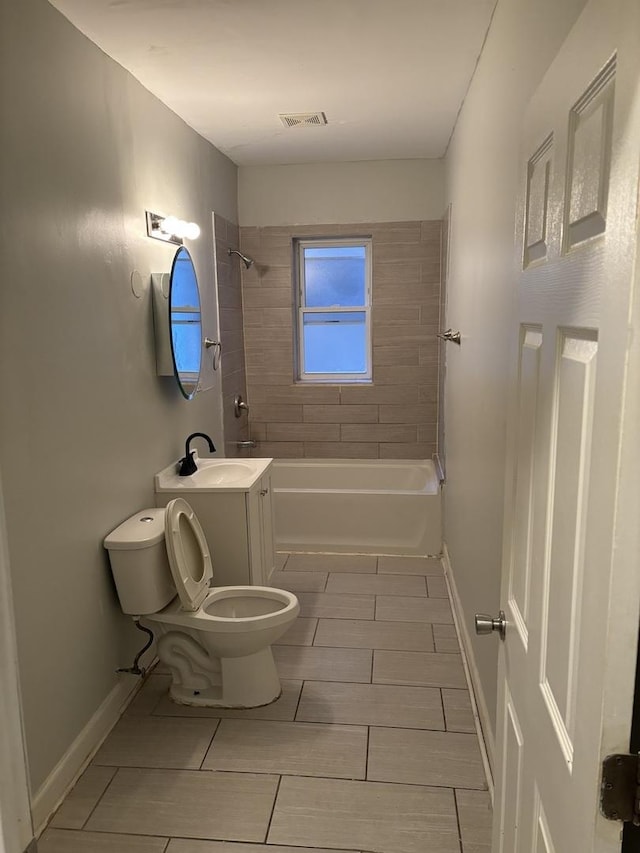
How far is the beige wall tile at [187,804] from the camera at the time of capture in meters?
2.05

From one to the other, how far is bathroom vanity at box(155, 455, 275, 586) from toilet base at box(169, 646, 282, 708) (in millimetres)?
484

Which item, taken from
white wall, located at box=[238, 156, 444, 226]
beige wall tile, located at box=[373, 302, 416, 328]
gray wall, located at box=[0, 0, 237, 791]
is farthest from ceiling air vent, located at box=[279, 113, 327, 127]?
beige wall tile, located at box=[373, 302, 416, 328]

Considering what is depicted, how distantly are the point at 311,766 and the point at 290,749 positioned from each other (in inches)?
4.8

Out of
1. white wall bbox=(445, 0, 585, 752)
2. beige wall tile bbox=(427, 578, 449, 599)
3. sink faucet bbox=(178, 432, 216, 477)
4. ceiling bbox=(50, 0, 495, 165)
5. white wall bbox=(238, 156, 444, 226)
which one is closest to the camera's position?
white wall bbox=(445, 0, 585, 752)

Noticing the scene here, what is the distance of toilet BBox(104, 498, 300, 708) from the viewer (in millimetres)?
2541

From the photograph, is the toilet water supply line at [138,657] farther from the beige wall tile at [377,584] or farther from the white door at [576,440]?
the white door at [576,440]

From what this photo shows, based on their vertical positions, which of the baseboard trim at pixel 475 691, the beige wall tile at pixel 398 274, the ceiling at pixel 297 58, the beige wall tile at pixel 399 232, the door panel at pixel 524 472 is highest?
the ceiling at pixel 297 58

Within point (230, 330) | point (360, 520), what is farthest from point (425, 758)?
point (230, 330)

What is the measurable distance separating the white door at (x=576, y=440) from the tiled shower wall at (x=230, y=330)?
124 inches

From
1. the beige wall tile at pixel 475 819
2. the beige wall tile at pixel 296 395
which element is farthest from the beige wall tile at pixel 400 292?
the beige wall tile at pixel 475 819

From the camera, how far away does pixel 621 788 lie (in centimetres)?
76

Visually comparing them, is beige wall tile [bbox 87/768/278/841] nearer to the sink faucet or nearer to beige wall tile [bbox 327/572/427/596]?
the sink faucet

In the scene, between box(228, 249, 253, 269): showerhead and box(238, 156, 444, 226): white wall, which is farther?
box(238, 156, 444, 226): white wall

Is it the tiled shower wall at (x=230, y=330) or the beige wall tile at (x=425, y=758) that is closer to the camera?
the beige wall tile at (x=425, y=758)
